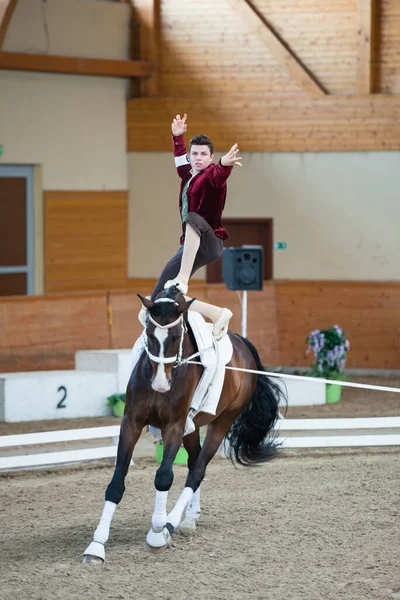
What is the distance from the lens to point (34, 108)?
45.1ft

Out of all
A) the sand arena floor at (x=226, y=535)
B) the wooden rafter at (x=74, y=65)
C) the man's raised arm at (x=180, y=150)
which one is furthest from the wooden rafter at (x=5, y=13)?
the man's raised arm at (x=180, y=150)

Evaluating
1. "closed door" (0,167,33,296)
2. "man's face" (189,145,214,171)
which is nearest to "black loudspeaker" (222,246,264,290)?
"closed door" (0,167,33,296)

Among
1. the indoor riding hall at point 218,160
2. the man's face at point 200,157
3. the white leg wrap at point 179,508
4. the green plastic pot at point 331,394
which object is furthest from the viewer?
the indoor riding hall at point 218,160

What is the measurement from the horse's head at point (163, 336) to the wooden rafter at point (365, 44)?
902 cm

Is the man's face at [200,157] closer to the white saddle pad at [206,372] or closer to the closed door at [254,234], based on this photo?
the white saddle pad at [206,372]

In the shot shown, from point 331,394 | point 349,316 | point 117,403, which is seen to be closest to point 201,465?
point 117,403

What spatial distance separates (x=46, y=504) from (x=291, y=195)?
7962mm

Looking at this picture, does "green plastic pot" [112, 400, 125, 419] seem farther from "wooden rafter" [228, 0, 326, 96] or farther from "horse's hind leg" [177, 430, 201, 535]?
"wooden rafter" [228, 0, 326, 96]

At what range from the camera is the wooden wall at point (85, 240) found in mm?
14047

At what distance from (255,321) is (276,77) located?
3402 mm

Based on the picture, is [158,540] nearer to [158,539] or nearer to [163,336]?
[158,539]

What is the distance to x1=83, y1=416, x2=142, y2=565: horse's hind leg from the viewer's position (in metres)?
5.46

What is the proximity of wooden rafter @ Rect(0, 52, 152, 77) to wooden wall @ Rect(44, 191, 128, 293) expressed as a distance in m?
Result: 1.61

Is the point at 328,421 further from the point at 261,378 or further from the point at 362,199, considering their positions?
the point at 362,199
